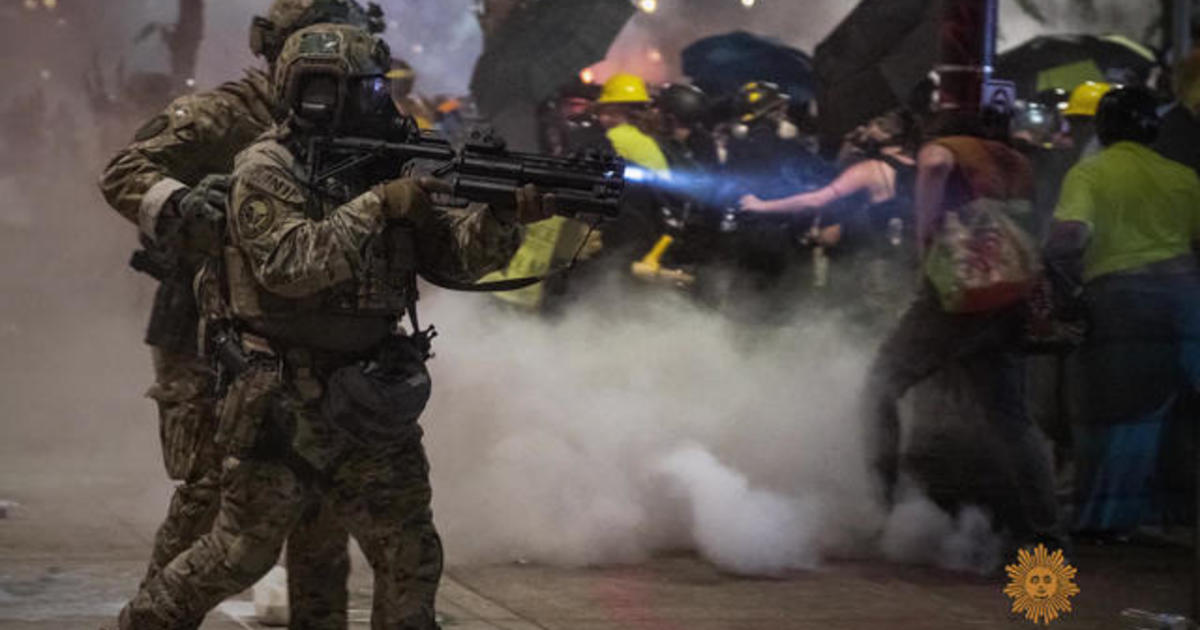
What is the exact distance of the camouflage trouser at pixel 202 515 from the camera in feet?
18.5

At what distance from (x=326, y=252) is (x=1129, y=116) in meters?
4.70

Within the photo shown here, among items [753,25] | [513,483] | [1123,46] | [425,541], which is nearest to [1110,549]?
[513,483]

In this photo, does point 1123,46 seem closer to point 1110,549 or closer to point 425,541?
point 1110,549

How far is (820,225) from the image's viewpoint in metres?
11.2

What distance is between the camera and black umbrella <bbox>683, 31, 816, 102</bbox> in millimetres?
15312

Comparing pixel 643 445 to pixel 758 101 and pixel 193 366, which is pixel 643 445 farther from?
pixel 758 101

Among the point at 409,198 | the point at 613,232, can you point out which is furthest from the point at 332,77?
the point at 613,232

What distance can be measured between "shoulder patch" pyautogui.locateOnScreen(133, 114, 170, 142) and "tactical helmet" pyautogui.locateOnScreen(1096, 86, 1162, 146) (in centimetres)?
426

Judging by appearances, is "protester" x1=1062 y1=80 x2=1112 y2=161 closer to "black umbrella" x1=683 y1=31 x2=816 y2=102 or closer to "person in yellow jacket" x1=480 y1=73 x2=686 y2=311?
"person in yellow jacket" x1=480 y1=73 x2=686 y2=311

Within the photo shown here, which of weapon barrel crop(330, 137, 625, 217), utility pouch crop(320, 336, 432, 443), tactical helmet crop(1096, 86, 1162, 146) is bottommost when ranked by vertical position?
utility pouch crop(320, 336, 432, 443)

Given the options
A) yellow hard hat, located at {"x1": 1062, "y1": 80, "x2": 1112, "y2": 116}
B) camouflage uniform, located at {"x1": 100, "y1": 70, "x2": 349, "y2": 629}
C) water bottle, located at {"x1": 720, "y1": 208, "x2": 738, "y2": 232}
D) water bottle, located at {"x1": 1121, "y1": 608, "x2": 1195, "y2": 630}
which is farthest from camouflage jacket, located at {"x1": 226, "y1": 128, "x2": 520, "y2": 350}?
yellow hard hat, located at {"x1": 1062, "y1": 80, "x2": 1112, "y2": 116}

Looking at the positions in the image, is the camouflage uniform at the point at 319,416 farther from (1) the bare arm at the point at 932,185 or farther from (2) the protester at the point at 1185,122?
(2) the protester at the point at 1185,122

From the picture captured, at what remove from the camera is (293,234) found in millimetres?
5066

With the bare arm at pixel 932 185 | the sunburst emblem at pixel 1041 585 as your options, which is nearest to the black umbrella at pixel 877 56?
the bare arm at pixel 932 185
